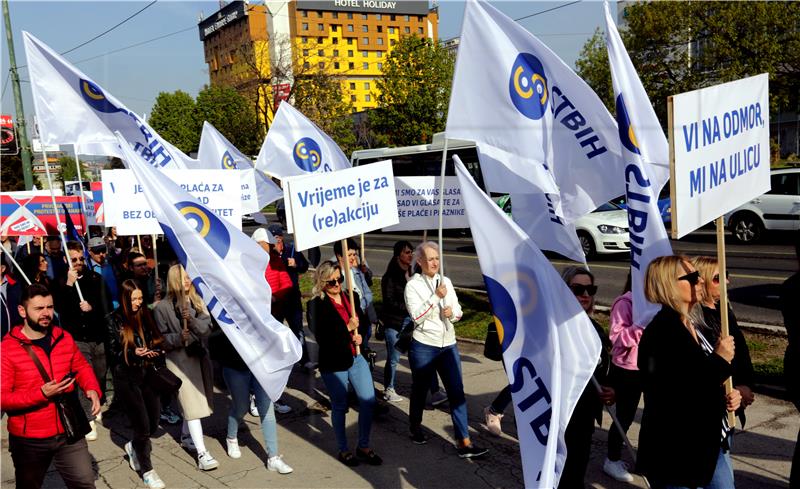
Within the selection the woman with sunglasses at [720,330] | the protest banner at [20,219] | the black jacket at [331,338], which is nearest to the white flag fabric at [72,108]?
the black jacket at [331,338]

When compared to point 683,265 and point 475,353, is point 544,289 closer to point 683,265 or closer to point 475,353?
point 683,265

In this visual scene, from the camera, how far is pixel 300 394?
7.94m

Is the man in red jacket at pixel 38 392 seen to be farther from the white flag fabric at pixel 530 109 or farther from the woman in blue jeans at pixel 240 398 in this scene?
the white flag fabric at pixel 530 109

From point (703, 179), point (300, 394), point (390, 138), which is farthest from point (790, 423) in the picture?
point (390, 138)

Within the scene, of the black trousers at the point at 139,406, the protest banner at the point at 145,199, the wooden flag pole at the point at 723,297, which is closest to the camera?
the wooden flag pole at the point at 723,297

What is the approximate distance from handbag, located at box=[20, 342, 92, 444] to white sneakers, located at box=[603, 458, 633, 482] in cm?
347

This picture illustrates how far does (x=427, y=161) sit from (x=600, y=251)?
42.7 feet

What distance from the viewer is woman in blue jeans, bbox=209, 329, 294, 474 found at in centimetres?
586

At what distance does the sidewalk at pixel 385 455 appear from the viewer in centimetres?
546

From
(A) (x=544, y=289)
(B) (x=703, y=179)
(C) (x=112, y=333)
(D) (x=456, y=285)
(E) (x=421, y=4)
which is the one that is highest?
(E) (x=421, y=4)

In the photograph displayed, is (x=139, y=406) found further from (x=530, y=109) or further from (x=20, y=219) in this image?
(x=20, y=219)

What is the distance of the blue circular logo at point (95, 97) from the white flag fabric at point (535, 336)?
18.3 feet

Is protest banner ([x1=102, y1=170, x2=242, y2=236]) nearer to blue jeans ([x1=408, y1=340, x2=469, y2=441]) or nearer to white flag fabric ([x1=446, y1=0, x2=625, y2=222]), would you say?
blue jeans ([x1=408, y1=340, x2=469, y2=441])

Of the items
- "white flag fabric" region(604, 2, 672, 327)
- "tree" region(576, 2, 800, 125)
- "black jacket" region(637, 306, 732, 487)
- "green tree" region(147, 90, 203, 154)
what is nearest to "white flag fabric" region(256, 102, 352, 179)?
"white flag fabric" region(604, 2, 672, 327)
